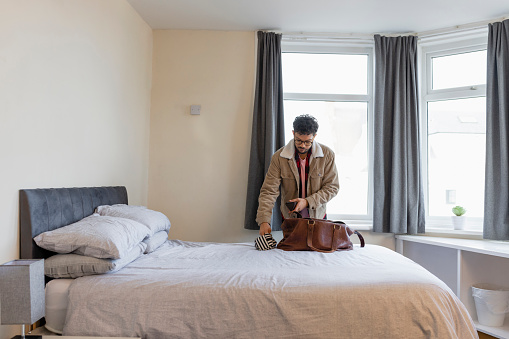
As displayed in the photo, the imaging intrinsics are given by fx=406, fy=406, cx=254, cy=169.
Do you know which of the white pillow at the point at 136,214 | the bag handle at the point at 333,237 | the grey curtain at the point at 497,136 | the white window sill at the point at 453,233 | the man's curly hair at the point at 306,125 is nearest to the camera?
the white pillow at the point at 136,214

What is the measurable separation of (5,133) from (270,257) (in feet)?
4.85

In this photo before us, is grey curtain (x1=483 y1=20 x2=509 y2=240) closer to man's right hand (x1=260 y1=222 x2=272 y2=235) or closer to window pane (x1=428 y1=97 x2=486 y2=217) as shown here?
window pane (x1=428 y1=97 x2=486 y2=217)

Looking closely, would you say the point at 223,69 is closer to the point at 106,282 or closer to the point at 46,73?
the point at 46,73

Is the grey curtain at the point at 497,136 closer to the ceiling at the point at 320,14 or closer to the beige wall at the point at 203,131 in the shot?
the ceiling at the point at 320,14

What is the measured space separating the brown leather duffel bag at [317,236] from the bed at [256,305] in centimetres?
61

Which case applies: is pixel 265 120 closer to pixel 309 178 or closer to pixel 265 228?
pixel 309 178

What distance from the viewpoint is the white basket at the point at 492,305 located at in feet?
9.98

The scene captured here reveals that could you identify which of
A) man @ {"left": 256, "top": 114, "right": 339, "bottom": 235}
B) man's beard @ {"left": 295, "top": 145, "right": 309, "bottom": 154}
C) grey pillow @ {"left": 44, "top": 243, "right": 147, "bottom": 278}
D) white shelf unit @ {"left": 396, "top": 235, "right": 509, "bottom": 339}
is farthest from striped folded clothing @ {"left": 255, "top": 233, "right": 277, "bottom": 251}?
white shelf unit @ {"left": 396, "top": 235, "right": 509, "bottom": 339}

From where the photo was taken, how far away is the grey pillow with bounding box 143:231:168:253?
2.42m

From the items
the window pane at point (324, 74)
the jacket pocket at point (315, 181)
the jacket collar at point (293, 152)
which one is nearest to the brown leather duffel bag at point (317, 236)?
the jacket pocket at point (315, 181)

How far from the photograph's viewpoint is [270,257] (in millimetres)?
2355

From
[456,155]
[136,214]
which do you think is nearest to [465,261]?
[456,155]

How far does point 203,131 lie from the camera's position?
3.78m

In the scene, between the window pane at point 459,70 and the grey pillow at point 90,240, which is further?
the window pane at point 459,70
